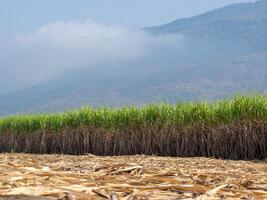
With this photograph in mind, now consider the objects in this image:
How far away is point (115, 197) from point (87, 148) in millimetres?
16302

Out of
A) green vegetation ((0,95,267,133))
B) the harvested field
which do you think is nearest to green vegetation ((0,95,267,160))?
green vegetation ((0,95,267,133))

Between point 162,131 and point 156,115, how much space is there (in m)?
0.83

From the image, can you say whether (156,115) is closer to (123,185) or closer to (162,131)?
(162,131)

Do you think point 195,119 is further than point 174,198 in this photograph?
Yes

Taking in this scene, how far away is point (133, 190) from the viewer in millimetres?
2848

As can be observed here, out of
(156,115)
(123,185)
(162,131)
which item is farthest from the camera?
(156,115)

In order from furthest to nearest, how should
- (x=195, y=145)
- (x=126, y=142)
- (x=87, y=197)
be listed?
(x=126, y=142)
(x=195, y=145)
(x=87, y=197)

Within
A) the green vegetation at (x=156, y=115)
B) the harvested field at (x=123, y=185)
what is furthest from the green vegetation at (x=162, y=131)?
the harvested field at (x=123, y=185)

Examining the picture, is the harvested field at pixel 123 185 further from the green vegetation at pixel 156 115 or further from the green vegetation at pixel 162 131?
the green vegetation at pixel 156 115

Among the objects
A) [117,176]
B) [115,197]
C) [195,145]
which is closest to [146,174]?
[117,176]

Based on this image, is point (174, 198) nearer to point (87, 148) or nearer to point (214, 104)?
point (214, 104)

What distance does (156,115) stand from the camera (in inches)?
679

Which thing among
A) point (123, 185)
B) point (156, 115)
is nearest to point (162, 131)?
point (156, 115)

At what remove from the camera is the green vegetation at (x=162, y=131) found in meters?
14.9
